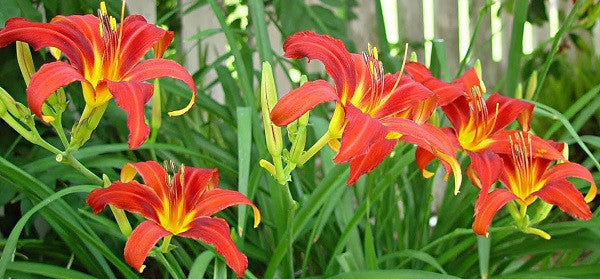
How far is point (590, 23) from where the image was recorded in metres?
1.46

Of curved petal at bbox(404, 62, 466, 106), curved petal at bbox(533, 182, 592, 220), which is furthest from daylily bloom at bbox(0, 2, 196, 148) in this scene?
curved petal at bbox(533, 182, 592, 220)

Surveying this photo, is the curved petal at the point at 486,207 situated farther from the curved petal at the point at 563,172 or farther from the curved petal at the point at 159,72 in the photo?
the curved petal at the point at 159,72

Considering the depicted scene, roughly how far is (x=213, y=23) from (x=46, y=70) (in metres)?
1.43

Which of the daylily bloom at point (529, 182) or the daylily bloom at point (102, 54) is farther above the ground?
the daylily bloom at point (102, 54)

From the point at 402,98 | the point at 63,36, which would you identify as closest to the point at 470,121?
the point at 402,98

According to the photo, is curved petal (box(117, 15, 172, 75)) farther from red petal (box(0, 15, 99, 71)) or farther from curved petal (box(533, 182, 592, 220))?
curved petal (box(533, 182, 592, 220))

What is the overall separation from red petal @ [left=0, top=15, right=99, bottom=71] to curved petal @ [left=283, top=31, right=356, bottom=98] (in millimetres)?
148

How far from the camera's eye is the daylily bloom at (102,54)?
662 millimetres

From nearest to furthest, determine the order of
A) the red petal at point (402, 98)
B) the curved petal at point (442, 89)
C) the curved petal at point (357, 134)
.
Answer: the curved petal at point (357, 134) → the red petal at point (402, 98) → the curved petal at point (442, 89)

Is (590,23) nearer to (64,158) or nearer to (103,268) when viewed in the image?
(103,268)

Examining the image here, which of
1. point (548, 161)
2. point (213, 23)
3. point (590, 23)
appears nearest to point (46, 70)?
point (548, 161)

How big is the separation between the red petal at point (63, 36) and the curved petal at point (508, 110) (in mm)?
384

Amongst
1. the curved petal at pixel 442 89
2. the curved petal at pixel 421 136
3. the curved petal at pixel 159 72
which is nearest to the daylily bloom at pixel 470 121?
the curved petal at pixel 442 89

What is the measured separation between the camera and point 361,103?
2.33 feet
